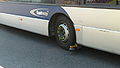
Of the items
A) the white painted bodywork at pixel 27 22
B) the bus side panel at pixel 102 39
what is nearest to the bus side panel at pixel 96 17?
the bus side panel at pixel 102 39

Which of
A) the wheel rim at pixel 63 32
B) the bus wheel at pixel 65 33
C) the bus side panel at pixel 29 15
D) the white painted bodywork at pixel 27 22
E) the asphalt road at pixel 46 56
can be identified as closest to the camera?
the asphalt road at pixel 46 56

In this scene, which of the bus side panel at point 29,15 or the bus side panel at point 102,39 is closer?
the bus side panel at point 102,39

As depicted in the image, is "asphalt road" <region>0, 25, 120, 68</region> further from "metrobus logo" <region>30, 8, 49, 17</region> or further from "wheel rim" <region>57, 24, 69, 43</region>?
"metrobus logo" <region>30, 8, 49, 17</region>

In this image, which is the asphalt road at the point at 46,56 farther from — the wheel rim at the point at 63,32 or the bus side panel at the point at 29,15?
the bus side panel at the point at 29,15

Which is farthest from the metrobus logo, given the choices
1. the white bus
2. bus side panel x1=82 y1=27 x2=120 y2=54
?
bus side panel x1=82 y1=27 x2=120 y2=54

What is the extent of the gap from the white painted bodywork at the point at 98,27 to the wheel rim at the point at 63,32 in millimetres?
471

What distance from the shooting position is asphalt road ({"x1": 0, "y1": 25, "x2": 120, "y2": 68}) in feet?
14.8

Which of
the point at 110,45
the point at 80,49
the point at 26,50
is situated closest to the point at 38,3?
the point at 26,50

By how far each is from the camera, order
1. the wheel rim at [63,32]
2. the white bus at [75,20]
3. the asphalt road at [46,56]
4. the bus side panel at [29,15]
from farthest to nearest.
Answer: the bus side panel at [29,15], the wheel rim at [63,32], the asphalt road at [46,56], the white bus at [75,20]

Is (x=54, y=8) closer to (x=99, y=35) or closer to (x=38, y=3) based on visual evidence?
(x=38, y=3)

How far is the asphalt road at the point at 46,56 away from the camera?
4516 mm

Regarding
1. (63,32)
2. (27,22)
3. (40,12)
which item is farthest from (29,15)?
(63,32)

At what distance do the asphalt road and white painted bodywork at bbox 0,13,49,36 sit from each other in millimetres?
442

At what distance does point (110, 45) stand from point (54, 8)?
189 centimetres
